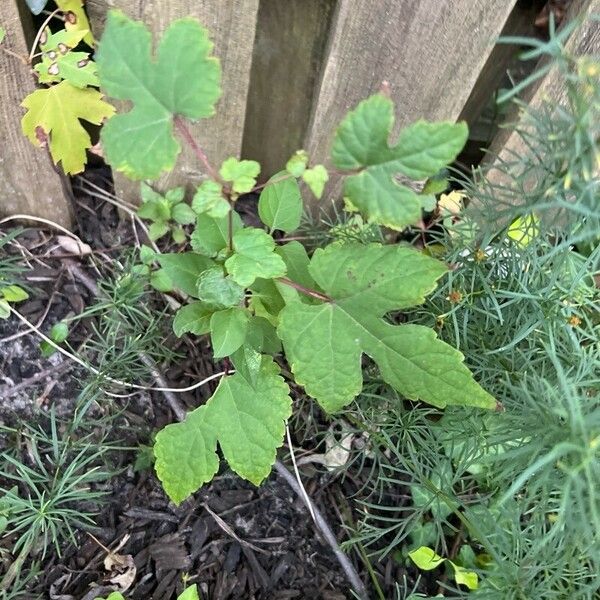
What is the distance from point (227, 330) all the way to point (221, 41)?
26.6 inches

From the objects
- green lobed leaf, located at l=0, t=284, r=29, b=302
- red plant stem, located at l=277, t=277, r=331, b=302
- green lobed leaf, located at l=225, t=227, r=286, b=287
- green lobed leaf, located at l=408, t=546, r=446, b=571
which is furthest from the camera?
green lobed leaf, located at l=0, t=284, r=29, b=302

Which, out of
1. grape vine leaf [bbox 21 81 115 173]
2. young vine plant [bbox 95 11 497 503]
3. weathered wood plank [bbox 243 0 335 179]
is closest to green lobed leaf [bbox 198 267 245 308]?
young vine plant [bbox 95 11 497 503]

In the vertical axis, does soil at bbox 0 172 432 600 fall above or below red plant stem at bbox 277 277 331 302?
below

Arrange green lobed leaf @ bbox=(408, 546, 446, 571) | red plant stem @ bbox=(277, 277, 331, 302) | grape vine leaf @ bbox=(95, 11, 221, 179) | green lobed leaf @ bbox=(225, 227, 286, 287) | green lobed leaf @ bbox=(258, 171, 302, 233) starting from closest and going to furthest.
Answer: grape vine leaf @ bbox=(95, 11, 221, 179) < green lobed leaf @ bbox=(225, 227, 286, 287) < red plant stem @ bbox=(277, 277, 331, 302) < green lobed leaf @ bbox=(258, 171, 302, 233) < green lobed leaf @ bbox=(408, 546, 446, 571)

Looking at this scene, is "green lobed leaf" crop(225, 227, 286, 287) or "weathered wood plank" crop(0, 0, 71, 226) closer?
"green lobed leaf" crop(225, 227, 286, 287)

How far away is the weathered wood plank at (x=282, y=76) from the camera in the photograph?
1.60 metres

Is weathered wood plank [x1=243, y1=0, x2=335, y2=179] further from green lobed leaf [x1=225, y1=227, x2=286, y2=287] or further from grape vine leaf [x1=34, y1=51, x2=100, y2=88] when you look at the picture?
green lobed leaf [x1=225, y1=227, x2=286, y2=287]

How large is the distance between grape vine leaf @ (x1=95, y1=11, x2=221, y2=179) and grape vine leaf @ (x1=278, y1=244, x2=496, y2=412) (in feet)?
1.23

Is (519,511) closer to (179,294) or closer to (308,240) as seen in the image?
(308,240)

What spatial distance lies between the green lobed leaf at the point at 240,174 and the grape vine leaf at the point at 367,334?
246 millimetres

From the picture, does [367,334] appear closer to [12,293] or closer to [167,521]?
[167,521]

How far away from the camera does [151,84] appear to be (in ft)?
3.08

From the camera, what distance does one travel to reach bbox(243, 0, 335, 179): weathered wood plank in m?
1.60

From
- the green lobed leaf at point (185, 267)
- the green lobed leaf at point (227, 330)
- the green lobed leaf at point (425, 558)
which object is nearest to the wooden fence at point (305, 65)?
the green lobed leaf at point (185, 267)
